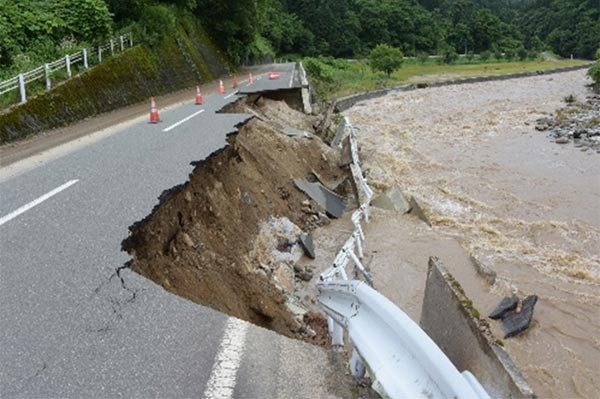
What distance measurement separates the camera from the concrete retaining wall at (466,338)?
2.96 meters

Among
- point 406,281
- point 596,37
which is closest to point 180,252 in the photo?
point 406,281

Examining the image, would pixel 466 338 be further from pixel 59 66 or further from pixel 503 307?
pixel 59 66

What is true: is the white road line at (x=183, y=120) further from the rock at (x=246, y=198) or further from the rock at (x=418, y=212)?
the rock at (x=418, y=212)

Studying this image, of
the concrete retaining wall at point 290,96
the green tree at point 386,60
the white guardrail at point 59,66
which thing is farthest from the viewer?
the green tree at point 386,60

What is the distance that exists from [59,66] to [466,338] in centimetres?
1504

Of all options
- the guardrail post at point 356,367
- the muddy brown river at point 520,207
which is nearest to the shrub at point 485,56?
the muddy brown river at point 520,207

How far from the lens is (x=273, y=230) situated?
1025cm

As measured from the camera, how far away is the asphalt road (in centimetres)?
310

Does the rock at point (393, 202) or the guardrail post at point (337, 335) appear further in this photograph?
the rock at point (393, 202)

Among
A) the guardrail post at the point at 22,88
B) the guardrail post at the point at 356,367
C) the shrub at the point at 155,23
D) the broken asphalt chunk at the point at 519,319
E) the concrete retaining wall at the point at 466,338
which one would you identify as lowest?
the broken asphalt chunk at the point at 519,319

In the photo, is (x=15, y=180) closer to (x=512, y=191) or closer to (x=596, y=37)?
(x=512, y=191)

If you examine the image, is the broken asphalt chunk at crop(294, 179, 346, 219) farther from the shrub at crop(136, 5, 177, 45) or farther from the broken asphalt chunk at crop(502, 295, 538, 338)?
the shrub at crop(136, 5, 177, 45)

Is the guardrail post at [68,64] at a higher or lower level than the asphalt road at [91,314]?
higher

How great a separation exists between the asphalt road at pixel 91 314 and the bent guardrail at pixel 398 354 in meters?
0.57
